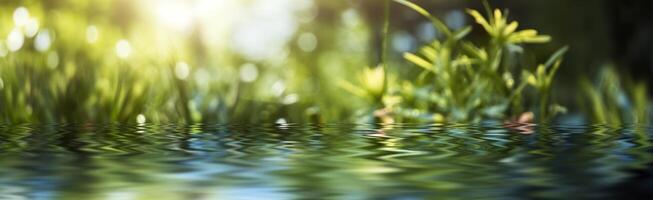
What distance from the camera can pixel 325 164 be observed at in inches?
23.2

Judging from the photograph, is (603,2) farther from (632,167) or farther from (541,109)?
(632,167)

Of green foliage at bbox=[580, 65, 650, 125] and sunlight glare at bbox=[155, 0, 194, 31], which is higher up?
sunlight glare at bbox=[155, 0, 194, 31]

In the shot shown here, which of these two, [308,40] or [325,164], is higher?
[308,40]

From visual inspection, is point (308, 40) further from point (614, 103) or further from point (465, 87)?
point (465, 87)

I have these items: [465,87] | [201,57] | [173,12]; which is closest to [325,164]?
[465,87]

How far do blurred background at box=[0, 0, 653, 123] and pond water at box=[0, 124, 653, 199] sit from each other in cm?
116

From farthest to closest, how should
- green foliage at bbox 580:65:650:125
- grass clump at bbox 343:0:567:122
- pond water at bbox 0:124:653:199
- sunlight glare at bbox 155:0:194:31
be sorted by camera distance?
sunlight glare at bbox 155:0:194:31 → green foliage at bbox 580:65:650:125 → grass clump at bbox 343:0:567:122 → pond water at bbox 0:124:653:199

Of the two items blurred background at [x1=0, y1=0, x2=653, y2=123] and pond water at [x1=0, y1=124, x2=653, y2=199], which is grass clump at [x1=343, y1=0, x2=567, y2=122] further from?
pond water at [x1=0, y1=124, x2=653, y2=199]

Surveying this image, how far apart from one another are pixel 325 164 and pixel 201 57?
3010 mm

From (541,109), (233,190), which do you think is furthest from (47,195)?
(541,109)

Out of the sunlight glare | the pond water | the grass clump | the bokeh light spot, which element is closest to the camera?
the pond water

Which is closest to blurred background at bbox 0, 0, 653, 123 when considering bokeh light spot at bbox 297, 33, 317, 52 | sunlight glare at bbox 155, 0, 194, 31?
sunlight glare at bbox 155, 0, 194, 31

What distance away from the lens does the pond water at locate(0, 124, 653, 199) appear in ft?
1.46

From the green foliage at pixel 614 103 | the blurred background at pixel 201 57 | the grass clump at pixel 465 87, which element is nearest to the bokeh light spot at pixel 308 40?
the blurred background at pixel 201 57
